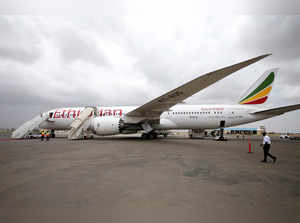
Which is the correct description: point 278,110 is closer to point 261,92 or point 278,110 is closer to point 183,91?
point 261,92

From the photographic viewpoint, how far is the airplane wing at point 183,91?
5955mm

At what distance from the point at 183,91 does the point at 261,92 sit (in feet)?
28.9

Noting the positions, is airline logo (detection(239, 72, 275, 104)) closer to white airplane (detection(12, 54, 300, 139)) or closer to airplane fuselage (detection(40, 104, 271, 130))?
white airplane (detection(12, 54, 300, 139))

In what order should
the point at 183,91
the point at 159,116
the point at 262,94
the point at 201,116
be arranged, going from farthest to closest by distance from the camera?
the point at 201,116 < the point at 262,94 < the point at 159,116 < the point at 183,91

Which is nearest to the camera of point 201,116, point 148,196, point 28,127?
point 148,196

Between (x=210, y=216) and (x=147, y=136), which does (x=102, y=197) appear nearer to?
(x=210, y=216)

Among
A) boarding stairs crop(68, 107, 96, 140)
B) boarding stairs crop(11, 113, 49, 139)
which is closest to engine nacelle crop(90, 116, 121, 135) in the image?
boarding stairs crop(68, 107, 96, 140)

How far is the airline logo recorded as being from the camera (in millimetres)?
12368

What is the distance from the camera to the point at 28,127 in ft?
48.5

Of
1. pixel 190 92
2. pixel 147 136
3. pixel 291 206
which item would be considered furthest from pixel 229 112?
pixel 291 206

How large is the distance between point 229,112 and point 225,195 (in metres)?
11.9

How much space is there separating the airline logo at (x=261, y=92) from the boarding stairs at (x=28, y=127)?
62.5 ft

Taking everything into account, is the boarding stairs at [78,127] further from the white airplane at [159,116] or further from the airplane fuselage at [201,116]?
the airplane fuselage at [201,116]

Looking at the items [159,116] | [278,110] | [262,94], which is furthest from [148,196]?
[262,94]
